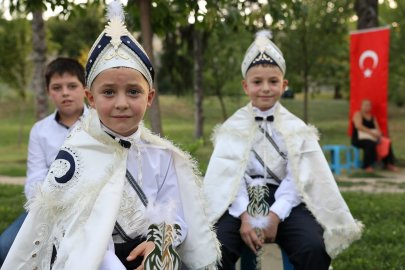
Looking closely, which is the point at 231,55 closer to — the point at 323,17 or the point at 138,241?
the point at 323,17

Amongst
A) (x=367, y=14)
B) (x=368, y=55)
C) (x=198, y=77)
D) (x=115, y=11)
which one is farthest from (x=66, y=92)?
(x=198, y=77)

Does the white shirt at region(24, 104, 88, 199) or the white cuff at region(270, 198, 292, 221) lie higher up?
the white shirt at region(24, 104, 88, 199)

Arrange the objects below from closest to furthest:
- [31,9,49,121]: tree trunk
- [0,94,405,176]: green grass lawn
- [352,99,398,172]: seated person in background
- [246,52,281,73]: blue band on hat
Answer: [246,52,281,73]: blue band on hat, [31,9,49,121]: tree trunk, [352,99,398,172]: seated person in background, [0,94,405,176]: green grass lawn

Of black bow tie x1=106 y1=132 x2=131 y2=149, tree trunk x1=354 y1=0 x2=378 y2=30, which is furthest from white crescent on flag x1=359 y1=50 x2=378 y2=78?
black bow tie x1=106 y1=132 x2=131 y2=149

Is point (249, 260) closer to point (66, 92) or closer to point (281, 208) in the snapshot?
point (281, 208)

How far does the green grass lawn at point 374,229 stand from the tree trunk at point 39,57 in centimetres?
199

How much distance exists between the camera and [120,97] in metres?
2.02

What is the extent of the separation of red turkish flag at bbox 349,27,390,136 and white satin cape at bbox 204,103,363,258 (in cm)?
732

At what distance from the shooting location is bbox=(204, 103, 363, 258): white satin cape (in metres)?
3.09

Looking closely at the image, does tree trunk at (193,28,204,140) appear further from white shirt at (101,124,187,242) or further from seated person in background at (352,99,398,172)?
white shirt at (101,124,187,242)

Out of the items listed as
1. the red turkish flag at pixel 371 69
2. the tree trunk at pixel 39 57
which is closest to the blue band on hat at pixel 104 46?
the tree trunk at pixel 39 57

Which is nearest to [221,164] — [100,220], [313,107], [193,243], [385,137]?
[193,243]

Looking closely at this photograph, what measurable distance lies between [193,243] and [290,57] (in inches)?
664

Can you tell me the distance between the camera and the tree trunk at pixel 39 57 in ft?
27.0
